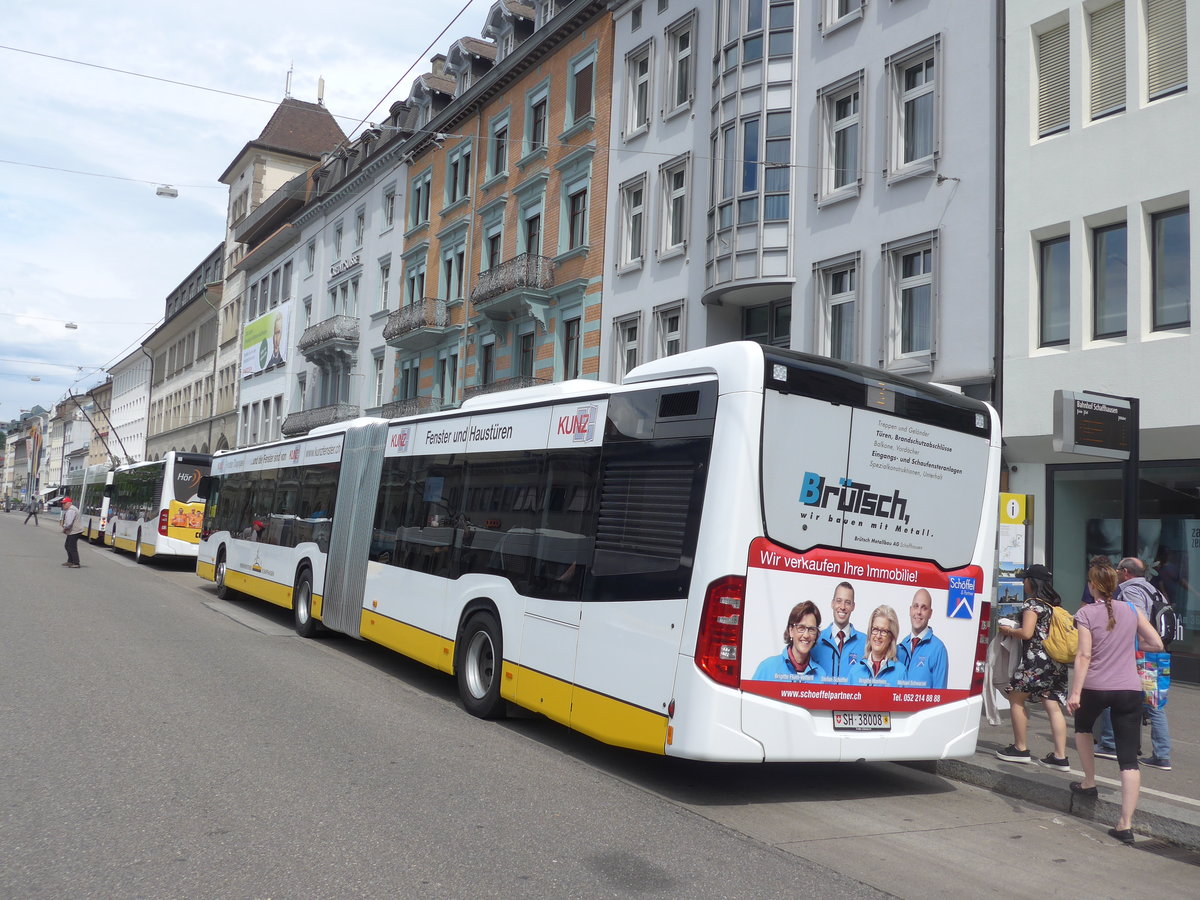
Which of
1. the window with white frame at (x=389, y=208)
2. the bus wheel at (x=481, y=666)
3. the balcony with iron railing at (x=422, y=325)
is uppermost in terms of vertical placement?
the window with white frame at (x=389, y=208)

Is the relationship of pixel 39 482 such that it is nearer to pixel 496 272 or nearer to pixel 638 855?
pixel 496 272

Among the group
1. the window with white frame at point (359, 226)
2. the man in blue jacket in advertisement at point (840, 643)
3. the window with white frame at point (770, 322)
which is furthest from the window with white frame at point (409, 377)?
the man in blue jacket in advertisement at point (840, 643)

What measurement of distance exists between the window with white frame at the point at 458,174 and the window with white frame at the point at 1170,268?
23.2 meters

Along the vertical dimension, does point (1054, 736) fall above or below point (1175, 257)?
below

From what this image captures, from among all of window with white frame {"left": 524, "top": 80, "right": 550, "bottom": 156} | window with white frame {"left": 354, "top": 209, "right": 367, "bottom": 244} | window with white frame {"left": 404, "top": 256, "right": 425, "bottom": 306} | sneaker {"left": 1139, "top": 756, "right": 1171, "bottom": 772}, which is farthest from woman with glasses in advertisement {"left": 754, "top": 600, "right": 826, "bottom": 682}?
window with white frame {"left": 354, "top": 209, "right": 367, "bottom": 244}

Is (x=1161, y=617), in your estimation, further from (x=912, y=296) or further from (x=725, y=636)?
(x=912, y=296)

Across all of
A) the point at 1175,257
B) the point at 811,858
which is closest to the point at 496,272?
the point at 1175,257

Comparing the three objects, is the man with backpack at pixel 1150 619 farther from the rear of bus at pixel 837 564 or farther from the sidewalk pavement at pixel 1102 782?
the rear of bus at pixel 837 564

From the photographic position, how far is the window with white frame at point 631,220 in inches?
993

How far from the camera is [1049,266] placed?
15617mm

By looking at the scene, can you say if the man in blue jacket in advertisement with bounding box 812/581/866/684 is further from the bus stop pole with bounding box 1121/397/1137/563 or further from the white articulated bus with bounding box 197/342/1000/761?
the bus stop pole with bounding box 1121/397/1137/563

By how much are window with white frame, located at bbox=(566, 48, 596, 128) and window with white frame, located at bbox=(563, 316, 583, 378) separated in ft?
16.4

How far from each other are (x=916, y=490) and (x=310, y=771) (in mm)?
4468

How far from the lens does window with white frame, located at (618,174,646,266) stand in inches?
993
